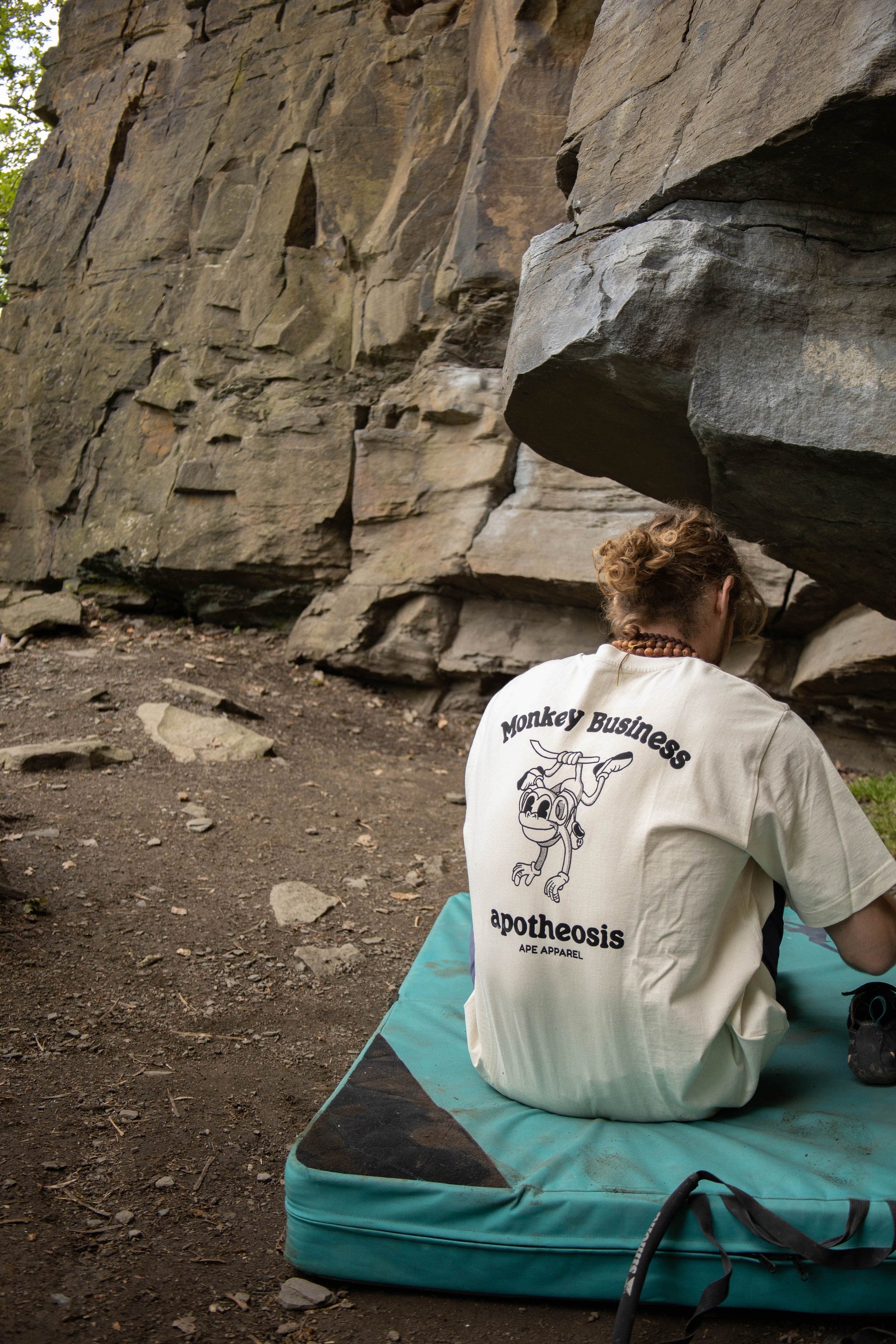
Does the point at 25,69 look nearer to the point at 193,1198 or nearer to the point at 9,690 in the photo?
the point at 9,690

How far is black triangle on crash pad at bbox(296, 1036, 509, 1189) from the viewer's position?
174cm

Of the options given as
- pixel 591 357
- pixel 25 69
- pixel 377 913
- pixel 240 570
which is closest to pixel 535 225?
pixel 240 570

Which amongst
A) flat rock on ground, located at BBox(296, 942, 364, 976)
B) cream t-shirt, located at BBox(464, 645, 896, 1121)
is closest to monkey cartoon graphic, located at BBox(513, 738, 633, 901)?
cream t-shirt, located at BBox(464, 645, 896, 1121)

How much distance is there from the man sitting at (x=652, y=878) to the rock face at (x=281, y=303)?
5.23 metres

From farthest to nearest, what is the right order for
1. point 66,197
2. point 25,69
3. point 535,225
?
point 25,69
point 66,197
point 535,225

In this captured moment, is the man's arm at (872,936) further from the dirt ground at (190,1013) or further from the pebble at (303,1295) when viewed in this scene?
the pebble at (303,1295)

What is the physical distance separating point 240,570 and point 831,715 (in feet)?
15.3

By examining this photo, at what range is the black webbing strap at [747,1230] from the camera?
→ 5.00 ft

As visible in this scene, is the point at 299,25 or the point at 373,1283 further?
the point at 299,25

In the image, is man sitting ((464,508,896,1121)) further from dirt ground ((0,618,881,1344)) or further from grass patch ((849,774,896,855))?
grass patch ((849,774,896,855))

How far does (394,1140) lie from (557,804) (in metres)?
0.71

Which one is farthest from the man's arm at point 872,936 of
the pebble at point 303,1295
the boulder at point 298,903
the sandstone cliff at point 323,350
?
the boulder at point 298,903

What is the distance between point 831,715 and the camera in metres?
6.05

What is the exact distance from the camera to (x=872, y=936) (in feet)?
5.80
